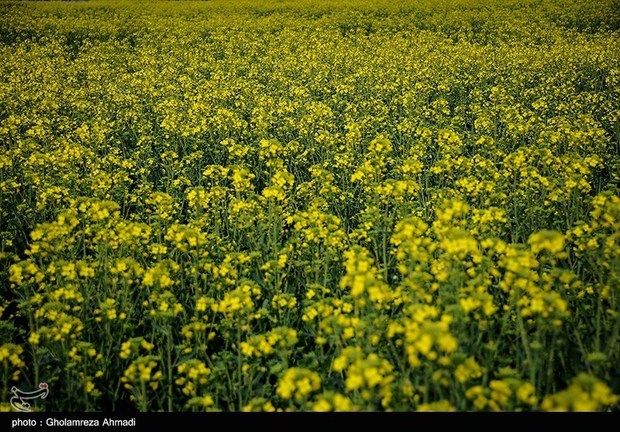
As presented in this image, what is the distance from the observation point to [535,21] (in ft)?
81.7

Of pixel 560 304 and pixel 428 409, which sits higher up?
pixel 560 304

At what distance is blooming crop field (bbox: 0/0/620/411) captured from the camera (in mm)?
4242

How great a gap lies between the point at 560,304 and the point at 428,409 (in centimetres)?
135

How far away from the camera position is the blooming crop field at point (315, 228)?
13.9 feet

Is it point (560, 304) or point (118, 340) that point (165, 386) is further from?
point (560, 304)

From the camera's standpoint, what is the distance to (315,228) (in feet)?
18.7

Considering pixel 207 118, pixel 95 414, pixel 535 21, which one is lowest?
pixel 95 414

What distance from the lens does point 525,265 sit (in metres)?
4.09

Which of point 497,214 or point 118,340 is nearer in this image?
point 118,340

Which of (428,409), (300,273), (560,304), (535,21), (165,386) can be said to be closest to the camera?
(428,409)

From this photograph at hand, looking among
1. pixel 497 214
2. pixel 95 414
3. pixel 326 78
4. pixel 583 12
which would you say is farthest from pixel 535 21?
pixel 95 414

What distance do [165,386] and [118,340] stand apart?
0.86 metres

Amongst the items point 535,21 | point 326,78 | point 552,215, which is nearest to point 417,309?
point 552,215

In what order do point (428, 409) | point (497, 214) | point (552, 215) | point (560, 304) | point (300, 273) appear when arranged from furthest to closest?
point (552, 215), point (300, 273), point (497, 214), point (560, 304), point (428, 409)
